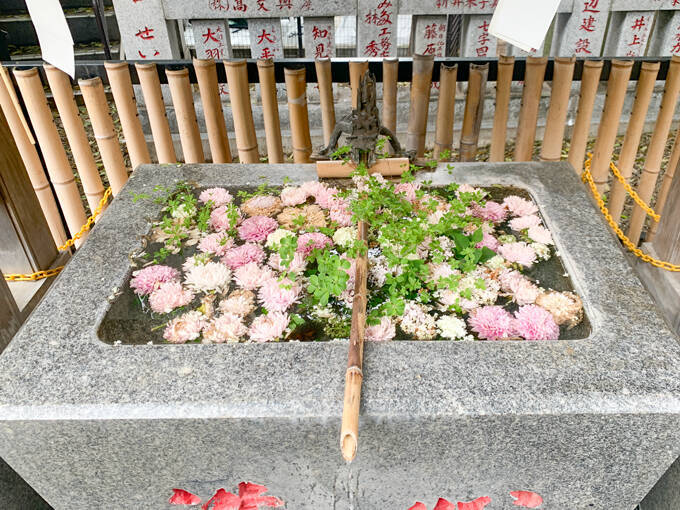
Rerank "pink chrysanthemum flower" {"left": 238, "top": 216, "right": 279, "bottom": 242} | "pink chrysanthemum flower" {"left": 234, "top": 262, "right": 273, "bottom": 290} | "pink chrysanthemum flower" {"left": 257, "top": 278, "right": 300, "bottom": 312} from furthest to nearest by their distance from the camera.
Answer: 1. "pink chrysanthemum flower" {"left": 238, "top": 216, "right": 279, "bottom": 242}
2. "pink chrysanthemum flower" {"left": 234, "top": 262, "right": 273, "bottom": 290}
3. "pink chrysanthemum flower" {"left": 257, "top": 278, "right": 300, "bottom": 312}

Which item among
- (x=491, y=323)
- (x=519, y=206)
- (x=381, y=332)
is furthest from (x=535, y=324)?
(x=519, y=206)

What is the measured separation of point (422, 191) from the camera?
2.51 metres

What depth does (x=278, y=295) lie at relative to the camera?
194cm

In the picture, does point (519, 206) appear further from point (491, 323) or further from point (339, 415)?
point (339, 415)

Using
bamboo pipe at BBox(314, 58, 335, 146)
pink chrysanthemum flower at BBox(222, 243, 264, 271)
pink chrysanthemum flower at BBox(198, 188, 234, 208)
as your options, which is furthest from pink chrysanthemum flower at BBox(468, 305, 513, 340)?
bamboo pipe at BBox(314, 58, 335, 146)

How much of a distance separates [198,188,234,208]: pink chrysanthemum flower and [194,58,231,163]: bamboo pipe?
82 cm

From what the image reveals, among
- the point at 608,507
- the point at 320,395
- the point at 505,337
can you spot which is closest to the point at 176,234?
the point at 320,395

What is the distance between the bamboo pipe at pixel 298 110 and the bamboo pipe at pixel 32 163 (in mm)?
1627

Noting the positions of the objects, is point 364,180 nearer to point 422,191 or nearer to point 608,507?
point 422,191

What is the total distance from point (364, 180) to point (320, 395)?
131 cm

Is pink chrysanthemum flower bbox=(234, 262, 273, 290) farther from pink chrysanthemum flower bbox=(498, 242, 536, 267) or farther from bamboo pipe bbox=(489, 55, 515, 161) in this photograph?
bamboo pipe bbox=(489, 55, 515, 161)

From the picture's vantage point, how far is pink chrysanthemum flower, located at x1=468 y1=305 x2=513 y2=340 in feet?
5.78

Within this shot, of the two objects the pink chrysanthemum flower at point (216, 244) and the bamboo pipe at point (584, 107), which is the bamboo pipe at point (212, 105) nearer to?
the pink chrysanthemum flower at point (216, 244)

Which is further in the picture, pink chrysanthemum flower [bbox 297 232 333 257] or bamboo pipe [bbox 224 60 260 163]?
bamboo pipe [bbox 224 60 260 163]
